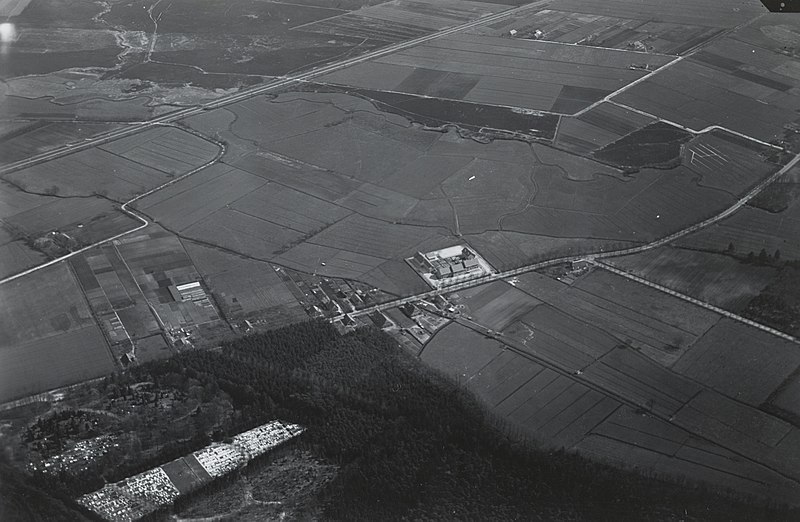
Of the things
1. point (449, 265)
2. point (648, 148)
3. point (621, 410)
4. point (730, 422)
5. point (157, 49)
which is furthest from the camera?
point (157, 49)

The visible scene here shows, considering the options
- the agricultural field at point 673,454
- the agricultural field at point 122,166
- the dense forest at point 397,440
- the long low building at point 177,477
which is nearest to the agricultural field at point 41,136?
the agricultural field at point 122,166

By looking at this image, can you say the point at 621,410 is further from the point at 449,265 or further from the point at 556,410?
the point at 449,265

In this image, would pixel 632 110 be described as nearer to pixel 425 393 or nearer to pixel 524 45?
pixel 524 45

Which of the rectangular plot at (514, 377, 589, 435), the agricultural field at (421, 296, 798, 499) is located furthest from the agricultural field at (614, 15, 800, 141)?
the rectangular plot at (514, 377, 589, 435)

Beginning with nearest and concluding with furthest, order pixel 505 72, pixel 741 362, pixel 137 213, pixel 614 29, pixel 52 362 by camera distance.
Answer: pixel 741 362
pixel 52 362
pixel 137 213
pixel 505 72
pixel 614 29

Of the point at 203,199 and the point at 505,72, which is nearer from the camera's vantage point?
the point at 203,199

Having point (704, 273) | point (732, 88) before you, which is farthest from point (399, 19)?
point (704, 273)

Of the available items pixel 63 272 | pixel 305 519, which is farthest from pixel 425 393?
pixel 63 272
